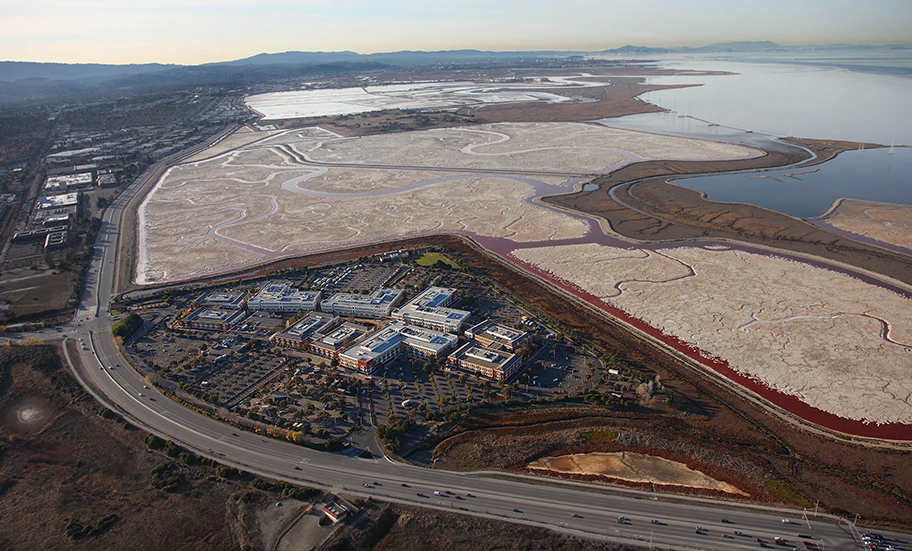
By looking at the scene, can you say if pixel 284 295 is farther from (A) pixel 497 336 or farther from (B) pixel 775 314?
(B) pixel 775 314

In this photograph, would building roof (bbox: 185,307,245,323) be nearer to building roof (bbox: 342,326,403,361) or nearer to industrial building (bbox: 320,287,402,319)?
industrial building (bbox: 320,287,402,319)

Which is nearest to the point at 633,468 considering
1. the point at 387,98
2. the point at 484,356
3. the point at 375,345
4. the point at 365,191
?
the point at 484,356

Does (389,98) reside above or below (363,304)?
above

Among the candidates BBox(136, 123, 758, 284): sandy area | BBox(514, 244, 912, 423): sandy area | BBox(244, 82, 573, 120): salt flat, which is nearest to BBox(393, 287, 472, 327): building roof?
BBox(514, 244, 912, 423): sandy area

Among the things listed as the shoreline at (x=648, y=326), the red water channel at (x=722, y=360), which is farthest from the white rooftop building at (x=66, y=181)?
the red water channel at (x=722, y=360)

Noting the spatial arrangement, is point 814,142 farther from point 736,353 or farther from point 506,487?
point 506,487

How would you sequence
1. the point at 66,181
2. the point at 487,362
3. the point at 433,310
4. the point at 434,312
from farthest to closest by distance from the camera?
the point at 66,181 → the point at 433,310 → the point at 434,312 → the point at 487,362

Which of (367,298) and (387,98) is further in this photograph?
(387,98)

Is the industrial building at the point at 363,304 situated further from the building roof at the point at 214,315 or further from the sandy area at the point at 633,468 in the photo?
the sandy area at the point at 633,468
